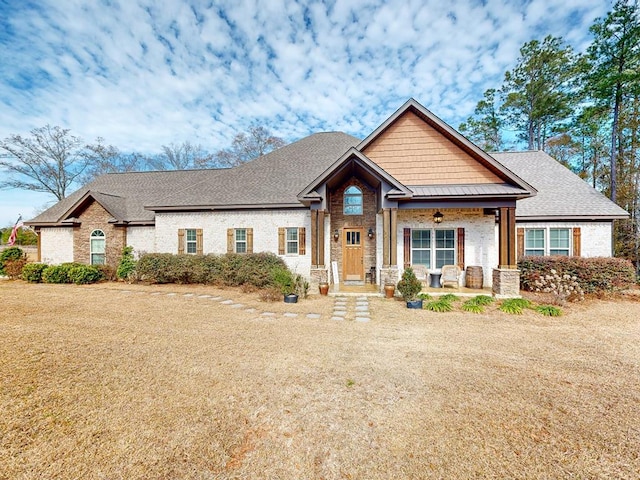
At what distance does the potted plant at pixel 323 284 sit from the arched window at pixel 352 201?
3.18 meters

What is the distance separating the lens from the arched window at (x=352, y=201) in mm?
11844

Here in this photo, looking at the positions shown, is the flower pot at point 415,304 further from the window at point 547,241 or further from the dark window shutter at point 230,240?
the dark window shutter at point 230,240

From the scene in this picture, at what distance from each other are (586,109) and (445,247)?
593 inches

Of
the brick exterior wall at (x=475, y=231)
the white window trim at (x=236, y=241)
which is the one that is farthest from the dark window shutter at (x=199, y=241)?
the brick exterior wall at (x=475, y=231)

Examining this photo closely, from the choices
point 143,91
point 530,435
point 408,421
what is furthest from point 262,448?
point 143,91

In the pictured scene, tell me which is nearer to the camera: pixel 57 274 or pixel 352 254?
pixel 352 254

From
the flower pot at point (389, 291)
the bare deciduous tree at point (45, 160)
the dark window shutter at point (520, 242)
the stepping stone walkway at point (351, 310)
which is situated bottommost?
the stepping stone walkway at point (351, 310)

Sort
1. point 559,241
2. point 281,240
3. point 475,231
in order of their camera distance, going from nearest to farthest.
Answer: point 475,231 → point 559,241 → point 281,240

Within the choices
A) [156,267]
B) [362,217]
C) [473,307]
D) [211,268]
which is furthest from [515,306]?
[156,267]

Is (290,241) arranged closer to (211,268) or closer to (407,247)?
(211,268)

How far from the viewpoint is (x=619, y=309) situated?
25.8 feet

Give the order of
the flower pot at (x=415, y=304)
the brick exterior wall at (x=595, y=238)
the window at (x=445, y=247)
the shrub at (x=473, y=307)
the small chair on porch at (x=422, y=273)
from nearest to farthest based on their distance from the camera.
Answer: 1. the shrub at (x=473, y=307)
2. the flower pot at (x=415, y=304)
3. the small chair on porch at (x=422, y=273)
4. the brick exterior wall at (x=595, y=238)
5. the window at (x=445, y=247)

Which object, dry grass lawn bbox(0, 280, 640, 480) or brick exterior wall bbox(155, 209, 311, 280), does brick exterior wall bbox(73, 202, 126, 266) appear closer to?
brick exterior wall bbox(155, 209, 311, 280)

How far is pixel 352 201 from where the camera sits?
38.9 feet
